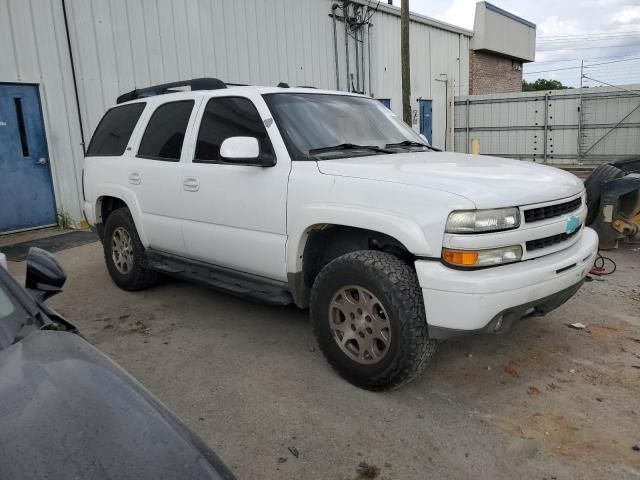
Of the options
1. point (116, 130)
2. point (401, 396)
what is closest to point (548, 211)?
point (401, 396)

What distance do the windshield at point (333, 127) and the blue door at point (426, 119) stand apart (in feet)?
54.2

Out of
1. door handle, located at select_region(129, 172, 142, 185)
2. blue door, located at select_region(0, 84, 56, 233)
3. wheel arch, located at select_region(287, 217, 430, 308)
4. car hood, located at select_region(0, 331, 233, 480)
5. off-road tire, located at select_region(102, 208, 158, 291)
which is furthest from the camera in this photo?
blue door, located at select_region(0, 84, 56, 233)

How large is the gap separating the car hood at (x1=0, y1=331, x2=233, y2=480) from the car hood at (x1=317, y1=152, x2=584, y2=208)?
6.32 ft

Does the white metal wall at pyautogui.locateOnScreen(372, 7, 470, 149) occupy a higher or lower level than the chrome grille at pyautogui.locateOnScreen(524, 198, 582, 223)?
higher

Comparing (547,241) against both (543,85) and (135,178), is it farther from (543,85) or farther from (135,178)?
(543,85)

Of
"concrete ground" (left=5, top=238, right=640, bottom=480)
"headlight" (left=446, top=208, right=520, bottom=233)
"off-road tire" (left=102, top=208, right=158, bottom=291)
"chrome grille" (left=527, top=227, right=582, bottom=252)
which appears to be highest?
"headlight" (left=446, top=208, right=520, bottom=233)

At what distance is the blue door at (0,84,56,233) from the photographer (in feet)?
28.4

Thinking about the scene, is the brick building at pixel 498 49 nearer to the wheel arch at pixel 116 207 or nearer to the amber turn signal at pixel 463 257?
the wheel arch at pixel 116 207

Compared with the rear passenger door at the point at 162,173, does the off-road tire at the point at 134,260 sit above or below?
→ below

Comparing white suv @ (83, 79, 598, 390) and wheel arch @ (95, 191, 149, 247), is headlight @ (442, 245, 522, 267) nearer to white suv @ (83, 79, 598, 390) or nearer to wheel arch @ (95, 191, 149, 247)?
white suv @ (83, 79, 598, 390)

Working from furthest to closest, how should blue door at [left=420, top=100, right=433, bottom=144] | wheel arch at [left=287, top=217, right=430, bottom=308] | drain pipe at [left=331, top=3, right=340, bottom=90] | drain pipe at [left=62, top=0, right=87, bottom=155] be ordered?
blue door at [left=420, top=100, right=433, bottom=144] → drain pipe at [left=331, top=3, right=340, bottom=90] → drain pipe at [left=62, top=0, right=87, bottom=155] → wheel arch at [left=287, top=217, right=430, bottom=308]

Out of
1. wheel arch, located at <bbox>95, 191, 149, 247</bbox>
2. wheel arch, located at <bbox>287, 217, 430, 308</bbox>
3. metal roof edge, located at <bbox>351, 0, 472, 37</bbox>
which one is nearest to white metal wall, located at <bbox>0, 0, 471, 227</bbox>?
metal roof edge, located at <bbox>351, 0, 472, 37</bbox>

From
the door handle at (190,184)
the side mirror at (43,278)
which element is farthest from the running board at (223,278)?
the side mirror at (43,278)

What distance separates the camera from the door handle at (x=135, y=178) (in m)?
4.93
